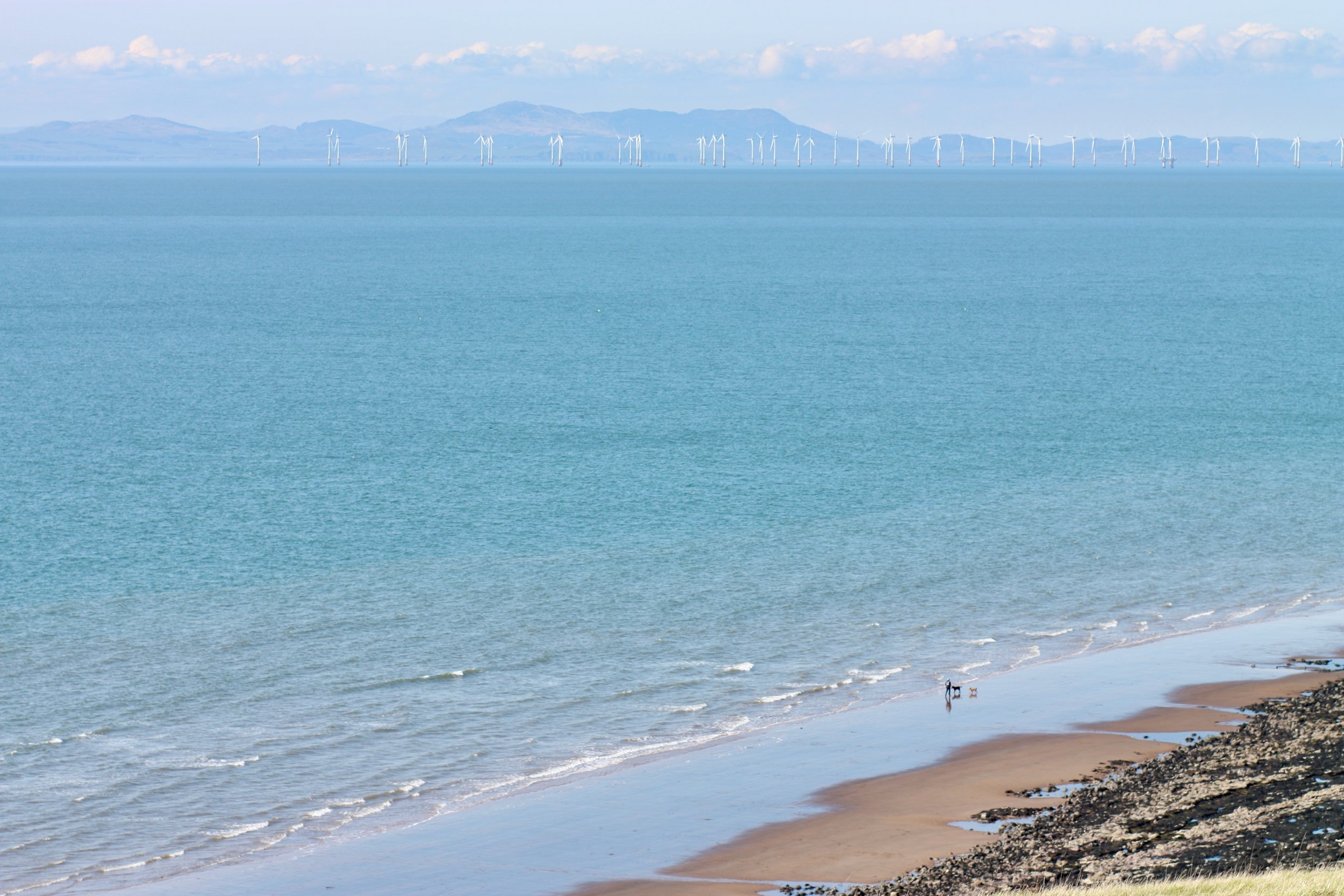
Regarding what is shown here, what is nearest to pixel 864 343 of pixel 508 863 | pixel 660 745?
pixel 660 745

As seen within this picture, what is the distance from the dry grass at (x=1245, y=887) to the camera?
19.4 m

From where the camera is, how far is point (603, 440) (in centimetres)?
7094

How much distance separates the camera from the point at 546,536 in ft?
177

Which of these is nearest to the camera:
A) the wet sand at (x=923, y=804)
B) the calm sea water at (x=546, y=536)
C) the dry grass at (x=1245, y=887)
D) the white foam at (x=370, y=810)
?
the dry grass at (x=1245, y=887)

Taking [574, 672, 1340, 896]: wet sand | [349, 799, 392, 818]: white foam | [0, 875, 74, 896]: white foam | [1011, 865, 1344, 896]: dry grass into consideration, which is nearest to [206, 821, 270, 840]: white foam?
[349, 799, 392, 818]: white foam

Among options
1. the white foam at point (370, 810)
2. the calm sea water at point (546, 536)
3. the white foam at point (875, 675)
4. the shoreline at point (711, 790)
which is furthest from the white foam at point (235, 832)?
the white foam at point (875, 675)

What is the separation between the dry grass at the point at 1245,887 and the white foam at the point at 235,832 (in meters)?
15.6

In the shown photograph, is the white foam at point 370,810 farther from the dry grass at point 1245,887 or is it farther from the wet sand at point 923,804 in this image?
the dry grass at point 1245,887

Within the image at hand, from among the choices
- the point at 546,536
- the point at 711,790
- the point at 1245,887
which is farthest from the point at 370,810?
the point at 546,536

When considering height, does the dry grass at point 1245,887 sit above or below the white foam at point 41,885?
above

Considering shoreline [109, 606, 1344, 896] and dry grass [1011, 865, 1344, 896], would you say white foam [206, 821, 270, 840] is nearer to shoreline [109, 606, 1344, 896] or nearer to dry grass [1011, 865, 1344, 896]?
shoreline [109, 606, 1344, 896]

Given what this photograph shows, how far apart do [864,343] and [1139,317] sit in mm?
29210

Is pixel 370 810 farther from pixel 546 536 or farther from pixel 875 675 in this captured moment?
pixel 546 536

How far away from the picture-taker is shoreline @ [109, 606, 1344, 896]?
26.4 m
